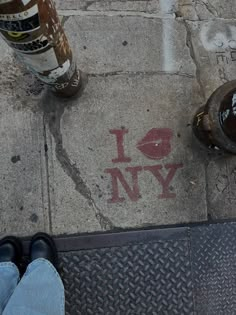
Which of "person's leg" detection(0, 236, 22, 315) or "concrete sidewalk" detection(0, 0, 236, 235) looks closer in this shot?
"person's leg" detection(0, 236, 22, 315)

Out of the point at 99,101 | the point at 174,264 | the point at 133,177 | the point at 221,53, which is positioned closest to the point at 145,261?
the point at 174,264

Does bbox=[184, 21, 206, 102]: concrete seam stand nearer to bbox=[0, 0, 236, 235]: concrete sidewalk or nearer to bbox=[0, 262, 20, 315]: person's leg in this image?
bbox=[0, 0, 236, 235]: concrete sidewalk

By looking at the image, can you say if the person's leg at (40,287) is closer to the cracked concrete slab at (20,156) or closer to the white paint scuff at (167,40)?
the cracked concrete slab at (20,156)

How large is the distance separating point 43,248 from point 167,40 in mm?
1519

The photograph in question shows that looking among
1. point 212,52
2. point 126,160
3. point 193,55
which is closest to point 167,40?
point 193,55

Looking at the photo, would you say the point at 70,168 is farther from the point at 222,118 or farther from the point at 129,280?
the point at 222,118

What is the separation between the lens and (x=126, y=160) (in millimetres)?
2619

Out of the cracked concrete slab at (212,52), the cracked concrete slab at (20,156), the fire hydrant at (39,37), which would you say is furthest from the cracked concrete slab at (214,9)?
the cracked concrete slab at (20,156)

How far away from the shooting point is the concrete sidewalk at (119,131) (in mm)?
2543

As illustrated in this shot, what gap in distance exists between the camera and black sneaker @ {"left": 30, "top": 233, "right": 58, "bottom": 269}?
2.40m

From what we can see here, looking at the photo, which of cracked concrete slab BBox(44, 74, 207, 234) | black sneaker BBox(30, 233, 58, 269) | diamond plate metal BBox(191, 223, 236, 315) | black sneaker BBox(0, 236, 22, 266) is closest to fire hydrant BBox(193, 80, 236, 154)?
cracked concrete slab BBox(44, 74, 207, 234)

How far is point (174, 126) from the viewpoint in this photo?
8.82ft

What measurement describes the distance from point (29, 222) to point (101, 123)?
29.0 inches

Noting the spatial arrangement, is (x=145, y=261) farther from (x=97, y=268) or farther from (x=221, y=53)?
(x=221, y=53)
